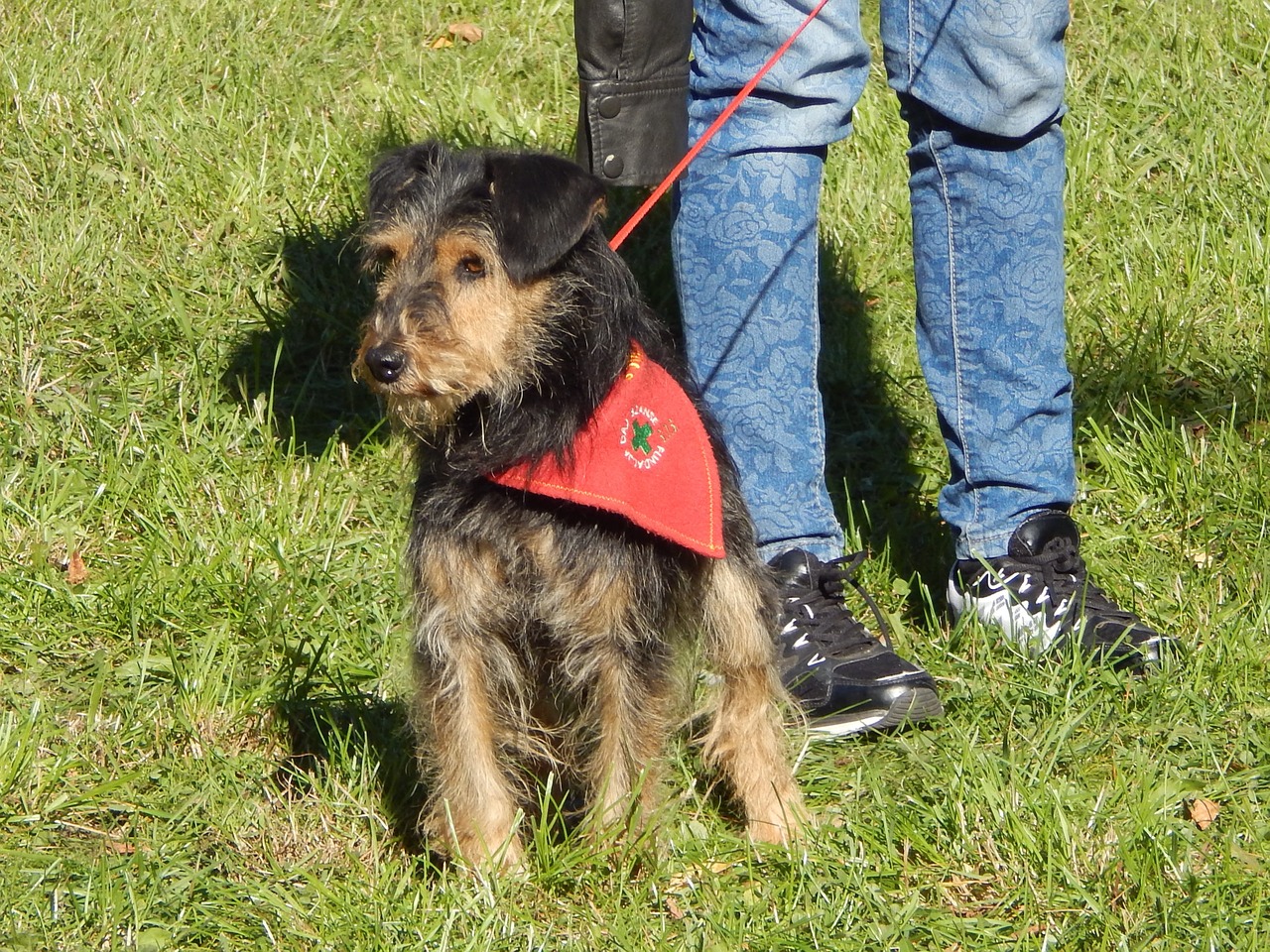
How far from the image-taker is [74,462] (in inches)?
154

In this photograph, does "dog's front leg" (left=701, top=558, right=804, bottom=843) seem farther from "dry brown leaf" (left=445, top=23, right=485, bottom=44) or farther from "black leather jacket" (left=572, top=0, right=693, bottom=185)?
"dry brown leaf" (left=445, top=23, right=485, bottom=44)

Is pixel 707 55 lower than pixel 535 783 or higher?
higher

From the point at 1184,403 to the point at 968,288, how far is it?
1.26 metres

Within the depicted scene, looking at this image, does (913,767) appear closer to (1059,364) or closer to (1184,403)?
(1059,364)

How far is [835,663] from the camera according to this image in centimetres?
335

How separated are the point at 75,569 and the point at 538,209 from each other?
6.31ft

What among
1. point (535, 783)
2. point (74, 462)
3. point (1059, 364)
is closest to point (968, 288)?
point (1059, 364)

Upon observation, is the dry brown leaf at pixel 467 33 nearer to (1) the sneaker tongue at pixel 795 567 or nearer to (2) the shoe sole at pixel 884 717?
(1) the sneaker tongue at pixel 795 567

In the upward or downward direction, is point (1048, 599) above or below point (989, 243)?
below

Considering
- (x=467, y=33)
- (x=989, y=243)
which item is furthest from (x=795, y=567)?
(x=467, y=33)

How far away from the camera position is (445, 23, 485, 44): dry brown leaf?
572 cm

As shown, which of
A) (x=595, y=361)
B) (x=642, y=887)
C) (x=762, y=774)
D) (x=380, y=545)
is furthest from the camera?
(x=380, y=545)

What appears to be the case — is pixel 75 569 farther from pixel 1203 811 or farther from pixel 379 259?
pixel 1203 811

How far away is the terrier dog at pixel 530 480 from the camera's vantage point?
8.08 feet
